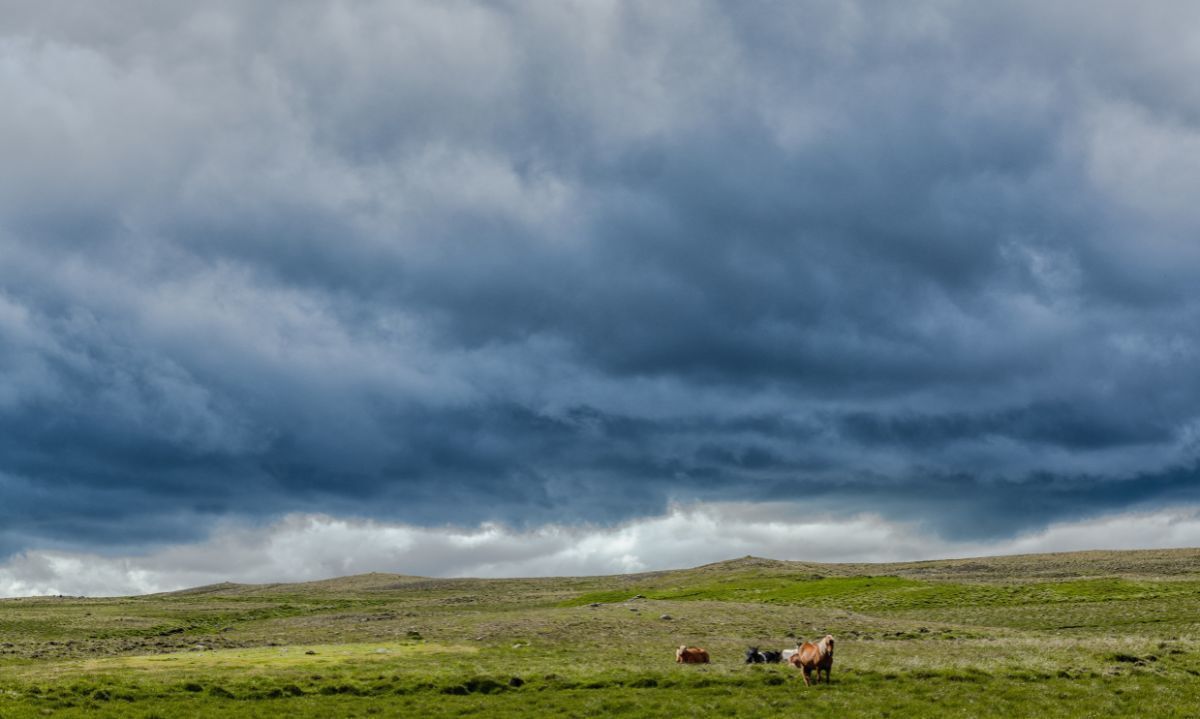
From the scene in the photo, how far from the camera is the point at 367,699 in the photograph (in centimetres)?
3703

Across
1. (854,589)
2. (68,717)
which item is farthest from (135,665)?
(854,589)

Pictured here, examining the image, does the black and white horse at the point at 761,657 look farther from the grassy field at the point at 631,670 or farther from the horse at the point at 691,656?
the horse at the point at 691,656

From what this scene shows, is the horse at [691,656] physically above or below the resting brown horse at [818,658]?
below

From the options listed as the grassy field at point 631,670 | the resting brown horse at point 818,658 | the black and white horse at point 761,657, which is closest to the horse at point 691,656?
the grassy field at point 631,670

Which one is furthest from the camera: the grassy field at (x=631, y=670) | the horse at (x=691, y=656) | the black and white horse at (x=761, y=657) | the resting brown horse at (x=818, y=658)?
the horse at (x=691, y=656)

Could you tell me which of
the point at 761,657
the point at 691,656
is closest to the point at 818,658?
the point at 761,657

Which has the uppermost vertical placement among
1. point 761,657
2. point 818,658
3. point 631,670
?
point 818,658

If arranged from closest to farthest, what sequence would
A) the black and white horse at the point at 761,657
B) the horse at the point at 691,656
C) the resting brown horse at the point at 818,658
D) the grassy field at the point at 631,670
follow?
the grassy field at the point at 631,670
the resting brown horse at the point at 818,658
the black and white horse at the point at 761,657
the horse at the point at 691,656

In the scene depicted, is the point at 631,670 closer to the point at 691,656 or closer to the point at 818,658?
the point at 691,656

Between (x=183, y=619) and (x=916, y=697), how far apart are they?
119573 millimetres

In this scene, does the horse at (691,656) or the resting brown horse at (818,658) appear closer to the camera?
the resting brown horse at (818,658)

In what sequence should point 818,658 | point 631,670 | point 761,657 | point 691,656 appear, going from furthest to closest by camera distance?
point 691,656 < point 761,657 < point 631,670 < point 818,658

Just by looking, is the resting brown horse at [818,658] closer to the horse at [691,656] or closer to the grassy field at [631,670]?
the grassy field at [631,670]

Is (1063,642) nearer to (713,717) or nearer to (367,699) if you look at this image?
(713,717)
